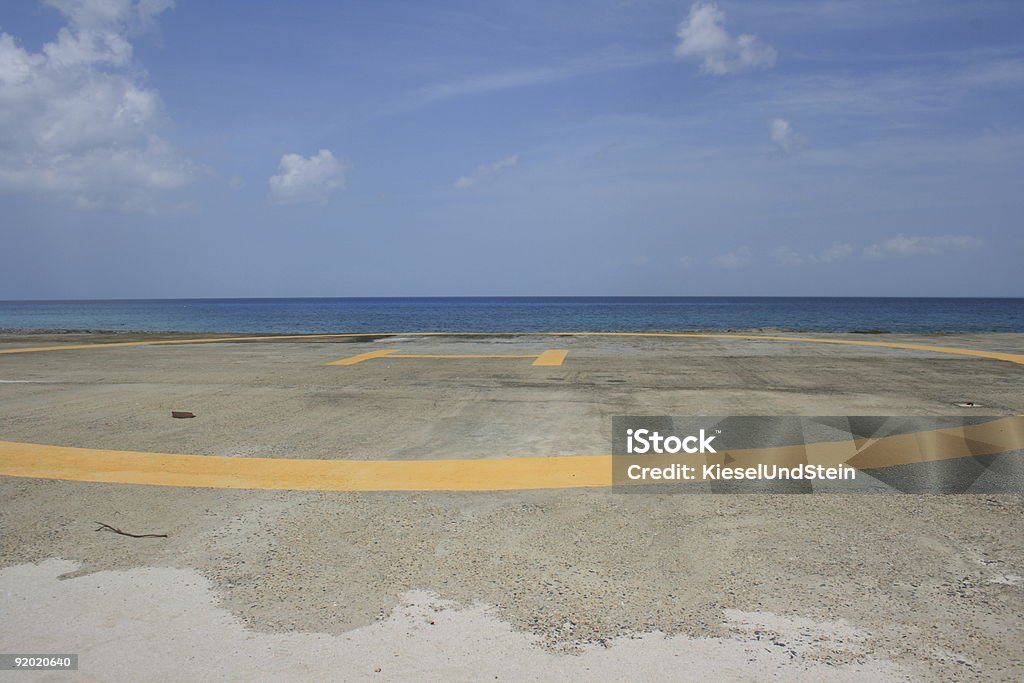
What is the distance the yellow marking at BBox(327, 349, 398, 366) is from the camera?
11.8 meters

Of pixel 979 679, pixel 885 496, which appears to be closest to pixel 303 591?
Result: pixel 979 679

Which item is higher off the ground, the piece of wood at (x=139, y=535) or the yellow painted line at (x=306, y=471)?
the yellow painted line at (x=306, y=471)

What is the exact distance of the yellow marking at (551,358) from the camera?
450 inches

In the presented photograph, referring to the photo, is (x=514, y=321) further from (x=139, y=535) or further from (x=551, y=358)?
(x=139, y=535)

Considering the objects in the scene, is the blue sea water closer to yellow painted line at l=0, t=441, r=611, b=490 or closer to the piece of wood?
yellow painted line at l=0, t=441, r=611, b=490

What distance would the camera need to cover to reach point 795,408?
7.25 m

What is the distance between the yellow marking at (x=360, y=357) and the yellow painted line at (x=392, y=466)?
19.9ft

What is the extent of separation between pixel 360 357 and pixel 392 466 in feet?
25.9

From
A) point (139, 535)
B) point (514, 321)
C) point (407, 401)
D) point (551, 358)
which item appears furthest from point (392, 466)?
point (514, 321)

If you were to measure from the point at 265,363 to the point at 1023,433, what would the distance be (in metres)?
10.1

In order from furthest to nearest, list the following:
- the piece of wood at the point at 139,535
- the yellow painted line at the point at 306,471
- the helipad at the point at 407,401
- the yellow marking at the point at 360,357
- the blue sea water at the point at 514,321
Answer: the blue sea water at the point at 514,321 < the yellow marking at the point at 360,357 < the helipad at the point at 407,401 < the yellow painted line at the point at 306,471 < the piece of wood at the point at 139,535

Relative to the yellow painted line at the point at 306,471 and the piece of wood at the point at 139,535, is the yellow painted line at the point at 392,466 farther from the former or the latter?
the piece of wood at the point at 139,535

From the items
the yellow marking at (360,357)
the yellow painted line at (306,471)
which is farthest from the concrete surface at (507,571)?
the yellow marking at (360,357)

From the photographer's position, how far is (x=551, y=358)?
40.4 ft
